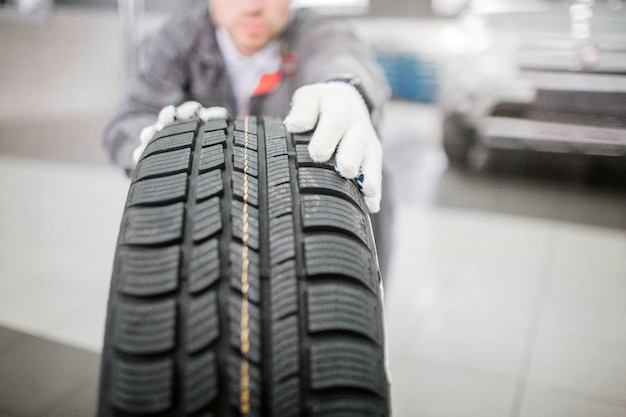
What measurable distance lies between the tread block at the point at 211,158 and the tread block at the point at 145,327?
166mm

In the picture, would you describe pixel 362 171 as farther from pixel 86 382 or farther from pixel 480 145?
pixel 480 145

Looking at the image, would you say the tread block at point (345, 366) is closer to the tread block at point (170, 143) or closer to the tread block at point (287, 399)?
the tread block at point (287, 399)

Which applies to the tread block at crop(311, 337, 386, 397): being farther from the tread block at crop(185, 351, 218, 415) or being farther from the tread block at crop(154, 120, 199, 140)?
the tread block at crop(154, 120, 199, 140)

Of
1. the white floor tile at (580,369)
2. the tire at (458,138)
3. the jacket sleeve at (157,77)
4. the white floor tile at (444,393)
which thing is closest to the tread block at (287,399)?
the white floor tile at (444,393)

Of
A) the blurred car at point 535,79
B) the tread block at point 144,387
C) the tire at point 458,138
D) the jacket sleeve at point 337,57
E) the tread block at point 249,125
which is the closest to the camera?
the tread block at point 144,387

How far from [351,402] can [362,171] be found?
0.28 metres

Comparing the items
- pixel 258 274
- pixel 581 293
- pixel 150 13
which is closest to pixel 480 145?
pixel 581 293

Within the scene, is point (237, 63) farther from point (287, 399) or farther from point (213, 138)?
point (287, 399)

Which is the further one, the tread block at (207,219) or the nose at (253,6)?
the nose at (253,6)

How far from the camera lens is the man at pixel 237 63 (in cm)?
104

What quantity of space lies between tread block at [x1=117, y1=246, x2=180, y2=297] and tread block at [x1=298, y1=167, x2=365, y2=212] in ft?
0.52

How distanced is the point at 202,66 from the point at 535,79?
169 centimetres

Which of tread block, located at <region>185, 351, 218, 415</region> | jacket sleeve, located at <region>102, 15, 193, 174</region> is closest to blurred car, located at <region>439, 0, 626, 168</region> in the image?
jacket sleeve, located at <region>102, 15, 193, 174</region>

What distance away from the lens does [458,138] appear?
2.95m
